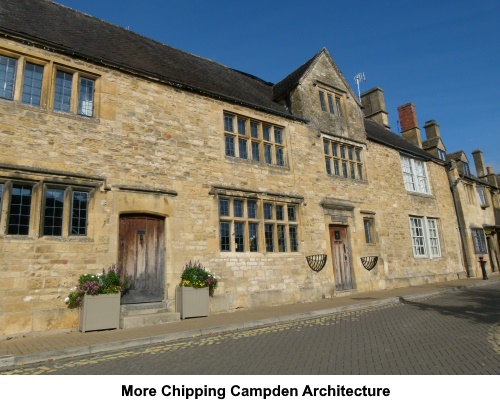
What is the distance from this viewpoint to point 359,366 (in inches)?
186

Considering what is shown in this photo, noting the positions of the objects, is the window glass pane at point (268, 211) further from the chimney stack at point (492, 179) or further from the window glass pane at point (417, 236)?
the chimney stack at point (492, 179)

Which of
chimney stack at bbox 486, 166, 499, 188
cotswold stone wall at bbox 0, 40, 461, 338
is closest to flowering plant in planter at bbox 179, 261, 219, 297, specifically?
cotswold stone wall at bbox 0, 40, 461, 338

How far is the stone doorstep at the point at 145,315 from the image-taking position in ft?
27.0

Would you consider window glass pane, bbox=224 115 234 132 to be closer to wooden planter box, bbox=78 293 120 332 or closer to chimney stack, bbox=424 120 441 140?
wooden planter box, bbox=78 293 120 332

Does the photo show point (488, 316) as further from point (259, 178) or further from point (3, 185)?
point (3, 185)

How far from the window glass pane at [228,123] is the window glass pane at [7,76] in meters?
6.36

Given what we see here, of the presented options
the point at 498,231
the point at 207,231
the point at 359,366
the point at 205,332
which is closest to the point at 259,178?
the point at 207,231

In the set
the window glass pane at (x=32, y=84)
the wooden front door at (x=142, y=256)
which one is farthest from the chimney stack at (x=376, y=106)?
the window glass pane at (x=32, y=84)

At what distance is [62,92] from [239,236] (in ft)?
22.1

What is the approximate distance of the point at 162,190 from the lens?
999cm

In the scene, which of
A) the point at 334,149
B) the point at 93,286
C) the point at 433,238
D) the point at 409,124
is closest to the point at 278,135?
the point at 334,149

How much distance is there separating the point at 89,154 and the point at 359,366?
8111 millimetres

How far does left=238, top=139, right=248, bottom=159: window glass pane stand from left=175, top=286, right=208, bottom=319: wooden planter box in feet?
17.1

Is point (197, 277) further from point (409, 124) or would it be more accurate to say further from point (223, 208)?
point (409, 124)
